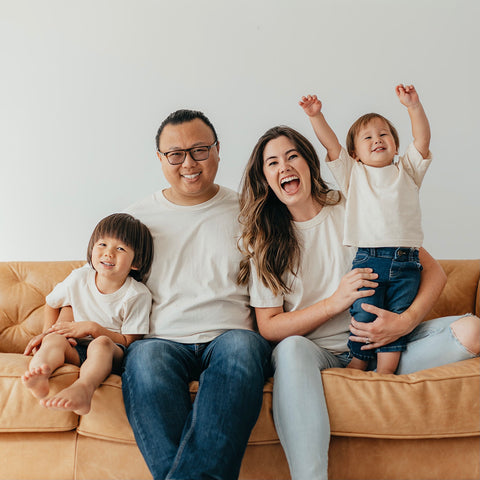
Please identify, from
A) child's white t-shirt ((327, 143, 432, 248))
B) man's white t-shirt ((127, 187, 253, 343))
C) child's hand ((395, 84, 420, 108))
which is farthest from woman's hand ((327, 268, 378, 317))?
child's hand ((395, 84, 420, 108))

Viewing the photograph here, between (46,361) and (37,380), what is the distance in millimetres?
135

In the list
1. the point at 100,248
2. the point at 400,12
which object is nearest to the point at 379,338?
the point at 100,248

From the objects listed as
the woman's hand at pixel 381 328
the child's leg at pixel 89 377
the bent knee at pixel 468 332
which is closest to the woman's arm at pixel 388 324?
the woman's hand at pixel 381 328

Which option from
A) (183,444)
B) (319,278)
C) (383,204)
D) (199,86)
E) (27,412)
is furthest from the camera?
(199,86)

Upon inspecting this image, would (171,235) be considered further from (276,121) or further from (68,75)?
(68,75)

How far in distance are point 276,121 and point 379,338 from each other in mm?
1641

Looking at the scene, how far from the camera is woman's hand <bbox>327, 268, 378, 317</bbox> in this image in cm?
177

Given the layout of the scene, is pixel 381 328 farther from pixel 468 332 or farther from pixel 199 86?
pixel 199 86

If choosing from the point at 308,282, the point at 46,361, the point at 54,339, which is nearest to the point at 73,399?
the point at 46,361

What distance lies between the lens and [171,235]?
2.06m

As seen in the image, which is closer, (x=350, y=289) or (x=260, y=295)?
(x=350, y=289)

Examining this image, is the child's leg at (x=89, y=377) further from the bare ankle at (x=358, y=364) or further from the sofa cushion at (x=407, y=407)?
the bare ankle at (x=358, y=364)

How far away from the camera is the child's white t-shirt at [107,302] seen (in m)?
1.93

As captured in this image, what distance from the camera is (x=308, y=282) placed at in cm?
195
